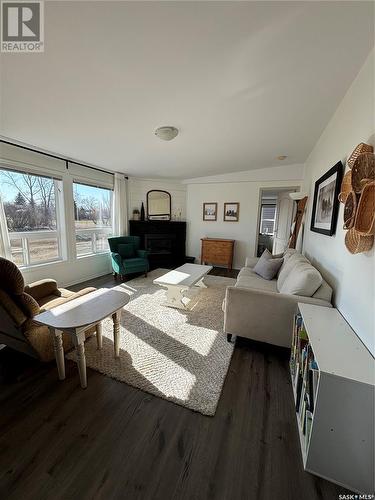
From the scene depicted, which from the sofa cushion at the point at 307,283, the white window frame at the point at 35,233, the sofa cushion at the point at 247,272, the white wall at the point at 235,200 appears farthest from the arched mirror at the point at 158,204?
the sofa cushion at the point at 307,283

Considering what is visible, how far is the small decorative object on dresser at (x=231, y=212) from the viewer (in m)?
4.91

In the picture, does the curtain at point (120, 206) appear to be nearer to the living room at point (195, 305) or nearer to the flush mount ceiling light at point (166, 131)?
the living room at point (195, 305)

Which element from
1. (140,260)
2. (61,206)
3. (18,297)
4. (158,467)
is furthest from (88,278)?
(158,467)

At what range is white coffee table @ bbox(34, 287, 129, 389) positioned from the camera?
4.40ft

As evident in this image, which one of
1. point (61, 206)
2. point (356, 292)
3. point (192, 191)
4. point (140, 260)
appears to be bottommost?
point (140, 260)

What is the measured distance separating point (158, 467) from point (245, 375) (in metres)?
0.91

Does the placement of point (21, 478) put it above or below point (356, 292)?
below

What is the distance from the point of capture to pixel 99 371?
1676mm

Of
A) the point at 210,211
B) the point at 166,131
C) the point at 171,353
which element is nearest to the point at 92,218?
the point at 166,131

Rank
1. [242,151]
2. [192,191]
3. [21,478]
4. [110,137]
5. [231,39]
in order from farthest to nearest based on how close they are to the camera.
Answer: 1. [192,191]
2. [242,151]
3. [110,137]
4. [231,39]
5. [21,478]

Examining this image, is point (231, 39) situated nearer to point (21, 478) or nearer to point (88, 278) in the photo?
point (21, 478)

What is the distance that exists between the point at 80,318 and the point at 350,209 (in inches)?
79.5

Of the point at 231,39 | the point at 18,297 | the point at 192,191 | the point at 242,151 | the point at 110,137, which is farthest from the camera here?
the point at 192,191

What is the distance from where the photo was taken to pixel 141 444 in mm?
1162
